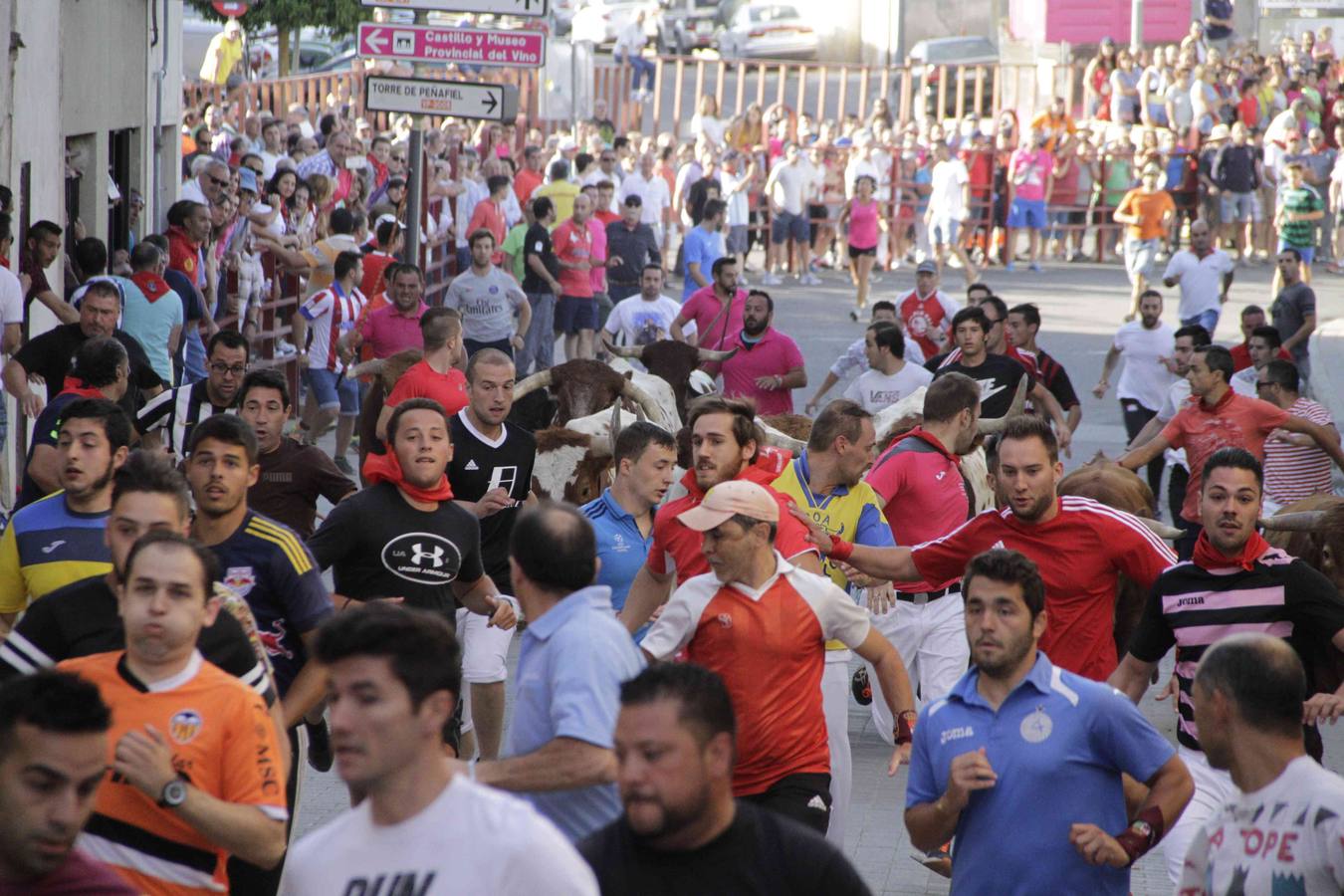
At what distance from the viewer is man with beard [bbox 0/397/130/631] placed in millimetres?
5816

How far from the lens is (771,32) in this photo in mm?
46469

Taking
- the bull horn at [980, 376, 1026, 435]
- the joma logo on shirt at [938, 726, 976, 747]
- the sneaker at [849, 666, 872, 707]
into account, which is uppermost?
the bull horn at [980, 376, 1026, 435]

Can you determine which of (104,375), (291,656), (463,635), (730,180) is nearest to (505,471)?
(463,635)

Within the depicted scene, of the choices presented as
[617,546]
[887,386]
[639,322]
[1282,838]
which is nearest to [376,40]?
[639,322]

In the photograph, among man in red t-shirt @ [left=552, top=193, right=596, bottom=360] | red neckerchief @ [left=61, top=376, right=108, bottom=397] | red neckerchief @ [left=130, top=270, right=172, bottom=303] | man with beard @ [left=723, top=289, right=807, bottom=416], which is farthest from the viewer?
man in red t-shirt @ [left=552, top=193, right=596, bottom=360]

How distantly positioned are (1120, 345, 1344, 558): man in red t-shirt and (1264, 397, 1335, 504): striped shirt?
2.21ft

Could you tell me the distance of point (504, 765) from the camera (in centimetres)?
457

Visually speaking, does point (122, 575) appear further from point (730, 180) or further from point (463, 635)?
point (730, 180)

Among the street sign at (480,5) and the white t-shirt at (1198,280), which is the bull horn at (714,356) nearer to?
the street sign at (480,5)

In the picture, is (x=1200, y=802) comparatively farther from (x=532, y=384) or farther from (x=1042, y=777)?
(x=532, y=384)

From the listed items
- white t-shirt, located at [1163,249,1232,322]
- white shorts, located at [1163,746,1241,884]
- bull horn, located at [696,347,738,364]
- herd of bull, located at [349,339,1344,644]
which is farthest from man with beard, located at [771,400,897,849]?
white t-shirt, located at [1163,249,1232,322]

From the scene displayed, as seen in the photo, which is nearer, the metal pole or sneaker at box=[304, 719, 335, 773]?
sneaker at box=[304, 719, 335, 773]

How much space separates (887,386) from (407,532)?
6.30m

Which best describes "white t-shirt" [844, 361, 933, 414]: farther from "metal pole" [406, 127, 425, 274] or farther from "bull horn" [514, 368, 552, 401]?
"metal pole" [406, 127, 425, 274]
